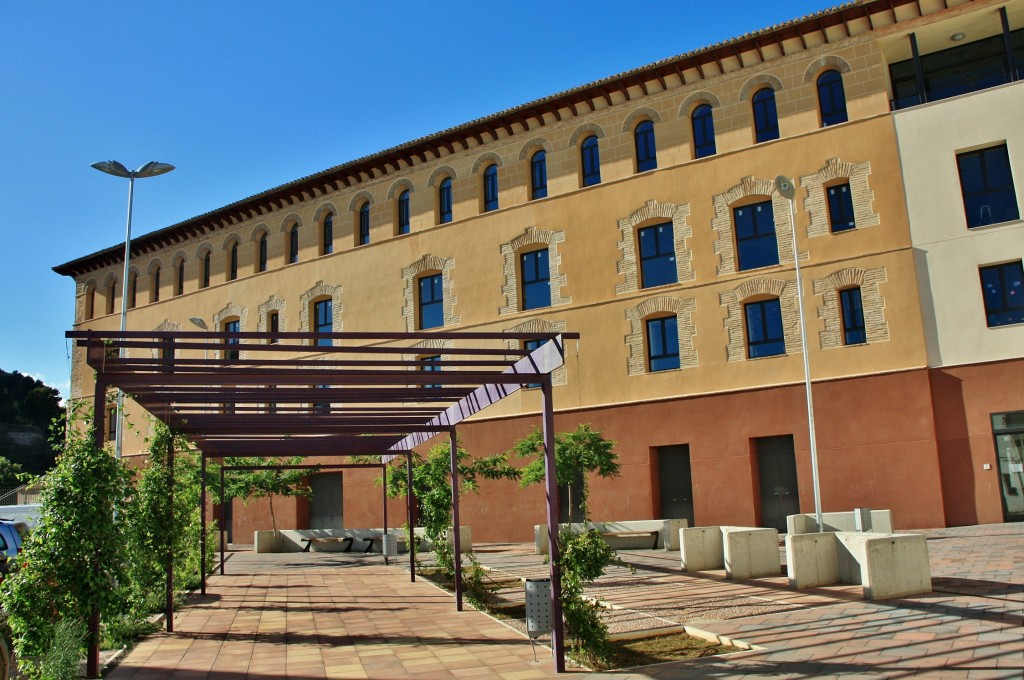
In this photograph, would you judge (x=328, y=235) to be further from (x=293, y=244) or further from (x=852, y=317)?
(x=852, y=317)

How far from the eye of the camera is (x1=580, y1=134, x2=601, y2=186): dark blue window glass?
86.6ft

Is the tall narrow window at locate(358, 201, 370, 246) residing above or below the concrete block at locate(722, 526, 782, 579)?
above

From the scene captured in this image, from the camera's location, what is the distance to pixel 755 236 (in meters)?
23.6

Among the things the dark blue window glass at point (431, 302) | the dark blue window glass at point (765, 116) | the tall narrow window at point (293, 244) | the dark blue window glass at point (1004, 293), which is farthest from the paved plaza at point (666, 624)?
the tall narrow window at point (293, 244)

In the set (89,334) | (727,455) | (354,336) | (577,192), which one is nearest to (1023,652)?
(354,336)

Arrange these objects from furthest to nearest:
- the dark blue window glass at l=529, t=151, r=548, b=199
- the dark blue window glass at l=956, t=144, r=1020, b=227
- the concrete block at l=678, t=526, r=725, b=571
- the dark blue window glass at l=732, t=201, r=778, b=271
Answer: the dark blue window glass at l=529, t=151, r=548, b=199 < the dark blue window glass at l=732, t=201, r=778, b=271 < the dark blue window glass at l=956, t=144, r=1020, b=227 < the concrete block at l=678, t=526, r=725, b=571

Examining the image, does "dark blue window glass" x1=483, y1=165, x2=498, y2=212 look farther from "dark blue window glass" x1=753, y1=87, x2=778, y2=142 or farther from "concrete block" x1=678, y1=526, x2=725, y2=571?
"concrete block" x1=678, y1=526, x2=725, y2=571

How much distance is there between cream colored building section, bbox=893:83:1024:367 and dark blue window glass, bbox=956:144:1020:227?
292 mm

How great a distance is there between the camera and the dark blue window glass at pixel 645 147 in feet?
83.6

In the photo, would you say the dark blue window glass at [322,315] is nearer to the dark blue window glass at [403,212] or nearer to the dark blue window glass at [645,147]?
the dark blue window glass at [403,212]

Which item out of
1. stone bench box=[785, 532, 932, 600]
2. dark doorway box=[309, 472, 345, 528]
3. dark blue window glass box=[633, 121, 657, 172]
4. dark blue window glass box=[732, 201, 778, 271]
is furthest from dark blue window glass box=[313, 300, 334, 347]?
stone bench box=[785, 532, 932, 600]

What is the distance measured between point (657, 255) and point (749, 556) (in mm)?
12276

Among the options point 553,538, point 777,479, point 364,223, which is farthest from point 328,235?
point 553,538

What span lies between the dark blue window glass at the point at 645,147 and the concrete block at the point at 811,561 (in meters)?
15.0
